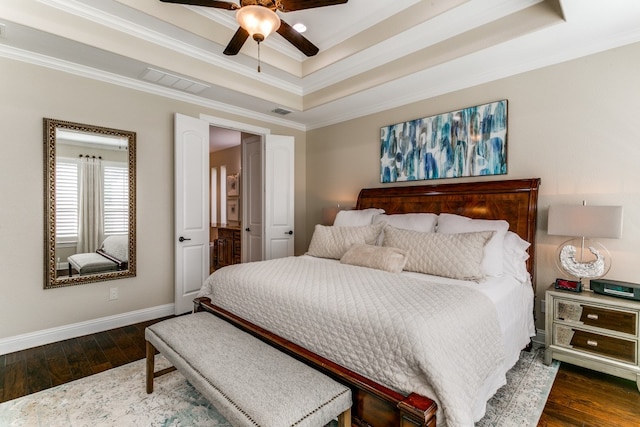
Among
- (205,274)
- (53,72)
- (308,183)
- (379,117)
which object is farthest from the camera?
(308,183)

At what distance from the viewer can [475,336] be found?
1.65 metres

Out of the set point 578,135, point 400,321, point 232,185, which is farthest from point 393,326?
point 232,185

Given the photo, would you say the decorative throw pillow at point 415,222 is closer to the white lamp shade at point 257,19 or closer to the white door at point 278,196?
the white door at point 278,196

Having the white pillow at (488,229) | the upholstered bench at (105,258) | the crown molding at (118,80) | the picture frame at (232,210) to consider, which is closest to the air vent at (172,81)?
the crown molding at (118,80)

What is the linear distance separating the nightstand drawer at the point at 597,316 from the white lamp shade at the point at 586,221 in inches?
20.8

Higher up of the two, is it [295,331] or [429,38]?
[429,38]

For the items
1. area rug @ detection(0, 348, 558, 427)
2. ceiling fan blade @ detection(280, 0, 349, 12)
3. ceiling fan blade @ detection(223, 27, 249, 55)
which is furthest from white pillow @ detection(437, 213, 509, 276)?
ceiling fan blade @ detection(223, 27, 249, 55)

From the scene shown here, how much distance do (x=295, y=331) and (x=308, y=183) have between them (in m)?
3.43

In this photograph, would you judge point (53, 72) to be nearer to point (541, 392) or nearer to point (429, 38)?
point (429, 38)

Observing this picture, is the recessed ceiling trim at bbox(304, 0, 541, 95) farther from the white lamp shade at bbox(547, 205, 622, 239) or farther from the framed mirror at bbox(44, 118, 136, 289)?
the framed mirror at bbox(44, 118, 136, 289)

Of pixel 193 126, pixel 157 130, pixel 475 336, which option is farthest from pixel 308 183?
pixel 475 336

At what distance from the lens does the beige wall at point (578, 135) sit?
2.41 metres

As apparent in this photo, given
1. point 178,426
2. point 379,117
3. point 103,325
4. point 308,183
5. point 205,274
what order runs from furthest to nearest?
point 308,183 → point 379,117 → point 205,274 → point 103,325 → point 178,426

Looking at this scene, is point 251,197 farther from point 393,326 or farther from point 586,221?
point 586,221
